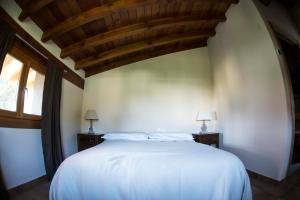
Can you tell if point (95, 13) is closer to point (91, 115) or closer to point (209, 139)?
point (91, 115)

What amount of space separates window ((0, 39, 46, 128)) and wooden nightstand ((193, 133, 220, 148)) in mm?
2901

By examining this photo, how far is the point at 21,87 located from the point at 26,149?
0.85 meters

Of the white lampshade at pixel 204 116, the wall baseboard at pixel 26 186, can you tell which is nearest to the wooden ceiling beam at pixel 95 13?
the wall baseboard at pixel 26 186

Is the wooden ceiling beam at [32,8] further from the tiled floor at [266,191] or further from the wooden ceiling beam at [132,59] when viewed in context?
the tiled floor at [266,191]

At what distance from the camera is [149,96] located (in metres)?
4.15

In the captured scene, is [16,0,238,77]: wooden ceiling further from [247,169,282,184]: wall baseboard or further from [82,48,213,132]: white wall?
[247,169,282,184]: wall baseboard

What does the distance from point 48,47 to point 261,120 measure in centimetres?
354

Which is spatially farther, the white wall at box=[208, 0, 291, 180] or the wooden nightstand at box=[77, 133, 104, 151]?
the wooden nightstand at box=[77, 133, 104, 151]

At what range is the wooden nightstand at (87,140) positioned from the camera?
3.52 m

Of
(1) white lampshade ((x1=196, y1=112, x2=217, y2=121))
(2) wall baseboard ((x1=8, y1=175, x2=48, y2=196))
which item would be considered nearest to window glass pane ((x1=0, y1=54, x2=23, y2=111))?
(2) wall baseboard ((x1=8, y1=175, x2=48, y2=196))

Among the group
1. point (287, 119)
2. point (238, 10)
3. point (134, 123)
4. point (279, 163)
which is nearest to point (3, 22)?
point (134, 123)

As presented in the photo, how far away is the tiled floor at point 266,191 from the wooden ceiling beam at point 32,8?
7.03ft

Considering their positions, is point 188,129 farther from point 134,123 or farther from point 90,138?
point 90,138

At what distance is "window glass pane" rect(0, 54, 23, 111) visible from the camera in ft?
7.06
